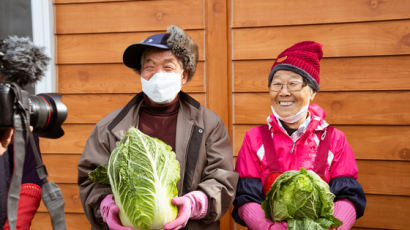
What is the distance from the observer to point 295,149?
249 centimetres

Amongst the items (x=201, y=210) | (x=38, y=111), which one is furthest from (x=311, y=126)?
(x=38, y=111)

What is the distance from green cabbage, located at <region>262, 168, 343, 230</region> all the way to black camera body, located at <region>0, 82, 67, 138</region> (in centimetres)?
122

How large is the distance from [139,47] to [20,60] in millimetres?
1010

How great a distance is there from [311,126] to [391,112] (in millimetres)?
1048

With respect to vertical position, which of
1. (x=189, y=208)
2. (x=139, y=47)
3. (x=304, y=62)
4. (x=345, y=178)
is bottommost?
(x=189, y=208)

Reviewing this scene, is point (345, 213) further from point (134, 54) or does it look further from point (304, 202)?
point (134, 54)

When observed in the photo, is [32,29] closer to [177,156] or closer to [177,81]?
[177,81]

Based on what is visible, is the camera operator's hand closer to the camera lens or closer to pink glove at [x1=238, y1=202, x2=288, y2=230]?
the camera lens

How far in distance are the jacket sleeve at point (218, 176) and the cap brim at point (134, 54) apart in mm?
689

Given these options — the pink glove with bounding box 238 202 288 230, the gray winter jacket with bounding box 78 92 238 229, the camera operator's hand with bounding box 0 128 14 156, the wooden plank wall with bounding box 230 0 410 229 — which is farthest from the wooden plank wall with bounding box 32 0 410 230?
the camera operator's hand with bounding box 0 128 14 156

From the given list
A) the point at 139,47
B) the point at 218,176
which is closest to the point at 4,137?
the point at 139,47

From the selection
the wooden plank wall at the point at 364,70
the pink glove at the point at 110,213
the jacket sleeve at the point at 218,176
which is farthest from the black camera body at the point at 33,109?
the wooden plank wall at the point at 364,70

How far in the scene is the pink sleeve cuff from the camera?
89.4 inches

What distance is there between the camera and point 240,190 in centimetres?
252
